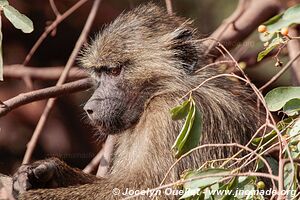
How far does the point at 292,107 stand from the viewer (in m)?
3.37

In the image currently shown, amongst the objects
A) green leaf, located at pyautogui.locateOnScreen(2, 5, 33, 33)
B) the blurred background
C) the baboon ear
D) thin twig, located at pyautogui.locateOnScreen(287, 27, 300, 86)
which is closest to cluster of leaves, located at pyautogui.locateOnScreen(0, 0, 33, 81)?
green leaf, located at pyautogui.locateOnScreen(2, 5, 33, 33)

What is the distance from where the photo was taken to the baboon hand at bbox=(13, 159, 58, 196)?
163 inches

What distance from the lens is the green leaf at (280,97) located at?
131 inches

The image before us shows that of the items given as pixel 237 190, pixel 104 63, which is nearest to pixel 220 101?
pixel 104 63

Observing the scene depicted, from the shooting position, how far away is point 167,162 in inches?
158

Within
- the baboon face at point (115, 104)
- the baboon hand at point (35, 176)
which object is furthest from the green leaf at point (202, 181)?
the baboon face at point (115, 104)

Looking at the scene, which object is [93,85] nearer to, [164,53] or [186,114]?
[164,53]

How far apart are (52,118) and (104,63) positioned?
386 centimetres

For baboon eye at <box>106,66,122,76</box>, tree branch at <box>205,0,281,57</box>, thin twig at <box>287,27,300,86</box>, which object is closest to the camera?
baboon eye at <box>106,66,122,76</box>

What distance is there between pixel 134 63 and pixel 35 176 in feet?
2.84

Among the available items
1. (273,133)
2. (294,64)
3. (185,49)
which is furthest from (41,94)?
(294,64)

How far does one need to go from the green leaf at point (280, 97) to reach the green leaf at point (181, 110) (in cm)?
33

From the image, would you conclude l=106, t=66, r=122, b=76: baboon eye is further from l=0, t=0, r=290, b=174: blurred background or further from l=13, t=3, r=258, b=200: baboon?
l=0, t=0, r=290, b=174: blurred background

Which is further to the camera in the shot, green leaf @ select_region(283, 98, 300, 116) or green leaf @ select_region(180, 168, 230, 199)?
green leaf @ select_region(283, 98, 300, 116)
